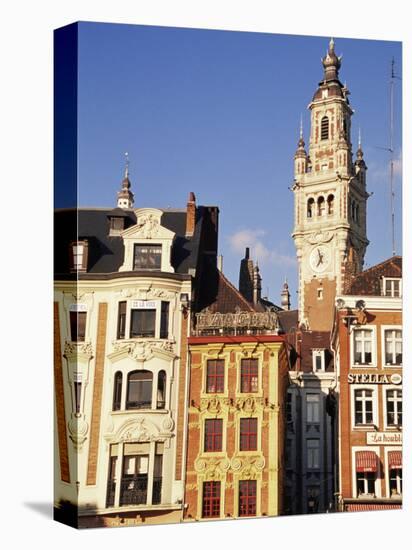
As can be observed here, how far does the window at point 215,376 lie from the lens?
31812mm

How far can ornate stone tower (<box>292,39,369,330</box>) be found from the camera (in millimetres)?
32906

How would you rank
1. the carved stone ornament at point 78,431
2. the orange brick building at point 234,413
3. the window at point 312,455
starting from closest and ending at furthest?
1. the carved stone ornament at point 78,431
2. the orange brick building at point 234,413
3. the window at point 312,455

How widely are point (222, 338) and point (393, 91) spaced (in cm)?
886

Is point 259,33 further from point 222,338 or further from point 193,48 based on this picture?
point 222,338

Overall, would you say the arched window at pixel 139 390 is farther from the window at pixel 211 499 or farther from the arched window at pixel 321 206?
the arched window at pixel 321 206

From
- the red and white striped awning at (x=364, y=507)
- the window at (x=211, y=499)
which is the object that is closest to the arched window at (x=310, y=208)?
the window at (x=211, y=499)

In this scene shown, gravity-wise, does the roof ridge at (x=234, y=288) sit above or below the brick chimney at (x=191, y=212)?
below

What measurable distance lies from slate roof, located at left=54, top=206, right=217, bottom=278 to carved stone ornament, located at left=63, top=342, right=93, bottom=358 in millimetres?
1809

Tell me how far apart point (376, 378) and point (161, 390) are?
22.3ft

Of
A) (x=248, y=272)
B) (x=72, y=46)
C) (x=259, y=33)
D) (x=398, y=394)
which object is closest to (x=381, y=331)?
(x=398, y=394)

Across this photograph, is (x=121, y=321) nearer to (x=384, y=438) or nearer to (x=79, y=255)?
(x=79, y=255)

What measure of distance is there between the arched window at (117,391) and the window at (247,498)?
4.21m

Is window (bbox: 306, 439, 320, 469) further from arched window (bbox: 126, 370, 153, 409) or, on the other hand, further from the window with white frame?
arched window (bbox: 126, 370, 153, 409)

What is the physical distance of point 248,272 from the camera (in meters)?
31.7
